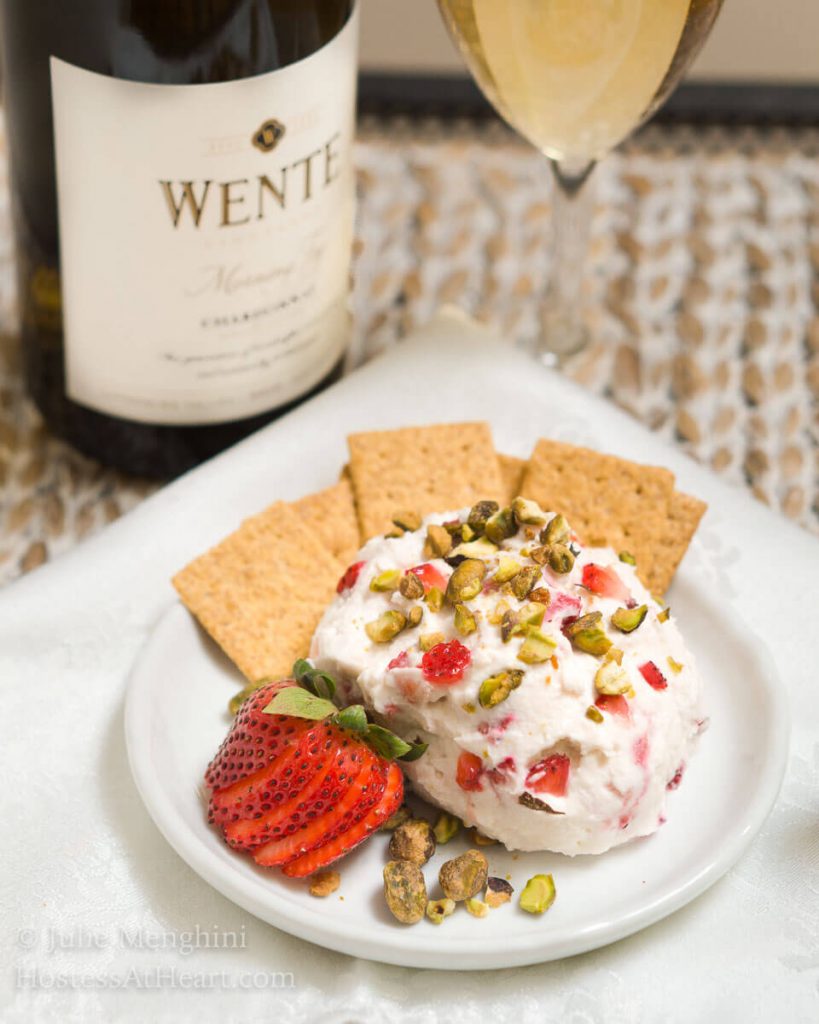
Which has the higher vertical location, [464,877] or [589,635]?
[589,635]

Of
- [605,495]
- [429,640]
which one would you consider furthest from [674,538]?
[429,640]

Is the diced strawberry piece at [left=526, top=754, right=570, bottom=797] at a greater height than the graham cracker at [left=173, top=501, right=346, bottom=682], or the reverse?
the diced strawberry piece at [left=526, top=754, right=570, bottom=797]

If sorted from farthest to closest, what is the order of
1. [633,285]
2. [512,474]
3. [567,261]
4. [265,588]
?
1. [633,285]
2. [567,261]
3. [512,474]
4. [265,588]

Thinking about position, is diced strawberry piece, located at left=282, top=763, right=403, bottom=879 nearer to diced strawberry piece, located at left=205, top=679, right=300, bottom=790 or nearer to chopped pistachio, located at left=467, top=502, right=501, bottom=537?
diced strawberry piece, located at left=205, top=679, right=300, bottom=790

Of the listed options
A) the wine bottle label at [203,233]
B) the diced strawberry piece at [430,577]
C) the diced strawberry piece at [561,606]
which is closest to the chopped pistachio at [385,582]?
the diced strawberry piece at [430,577]

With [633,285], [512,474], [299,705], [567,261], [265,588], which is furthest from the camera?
[633,285]

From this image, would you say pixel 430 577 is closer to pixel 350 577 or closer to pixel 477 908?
pixel 350 577

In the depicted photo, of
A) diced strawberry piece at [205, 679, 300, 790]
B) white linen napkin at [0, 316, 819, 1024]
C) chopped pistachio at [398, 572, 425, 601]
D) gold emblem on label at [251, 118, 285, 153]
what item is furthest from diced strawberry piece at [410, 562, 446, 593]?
gold emblem on label at [251, 118, 285, 153]
